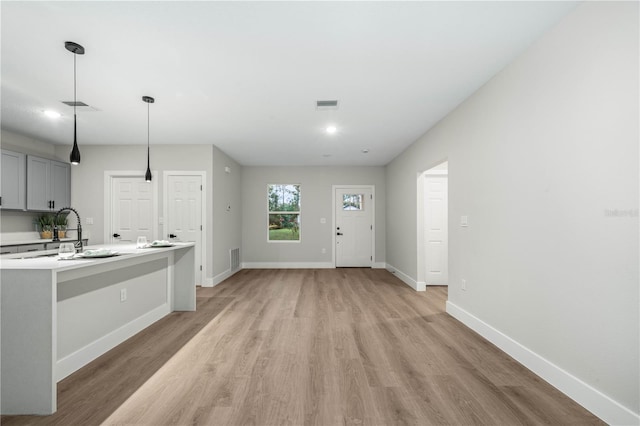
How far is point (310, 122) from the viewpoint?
4.07 metres

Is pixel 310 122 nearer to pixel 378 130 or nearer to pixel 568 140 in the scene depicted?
pixel 378 130

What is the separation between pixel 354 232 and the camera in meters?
7.31

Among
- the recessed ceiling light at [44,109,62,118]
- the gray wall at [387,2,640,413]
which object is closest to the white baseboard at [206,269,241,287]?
the recessed ceiling light at [44,109,62,118]

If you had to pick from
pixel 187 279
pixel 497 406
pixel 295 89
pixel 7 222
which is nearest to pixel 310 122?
pixel 295 89

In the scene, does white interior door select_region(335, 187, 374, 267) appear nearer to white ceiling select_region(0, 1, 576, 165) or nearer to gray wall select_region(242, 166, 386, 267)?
gray wall select_region(242, 166, 386, 267)

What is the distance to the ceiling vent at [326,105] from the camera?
11.2 ft

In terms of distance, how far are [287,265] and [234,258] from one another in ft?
4.43

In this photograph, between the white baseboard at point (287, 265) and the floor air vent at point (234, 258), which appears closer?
the floor air vent at point (234, 258)

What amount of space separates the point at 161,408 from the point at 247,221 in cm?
562

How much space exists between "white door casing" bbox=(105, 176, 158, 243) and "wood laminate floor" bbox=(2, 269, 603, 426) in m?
2.44

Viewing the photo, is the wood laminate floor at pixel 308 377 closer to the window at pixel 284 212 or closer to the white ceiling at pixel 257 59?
the white ceiling at pixel 257 59

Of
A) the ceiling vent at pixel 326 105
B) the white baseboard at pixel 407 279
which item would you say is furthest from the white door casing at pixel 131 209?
the white baseboard at pixel 407 279

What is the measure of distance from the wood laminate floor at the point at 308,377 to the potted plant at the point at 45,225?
3.18 m

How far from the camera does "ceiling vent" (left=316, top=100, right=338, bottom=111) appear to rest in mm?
3410
